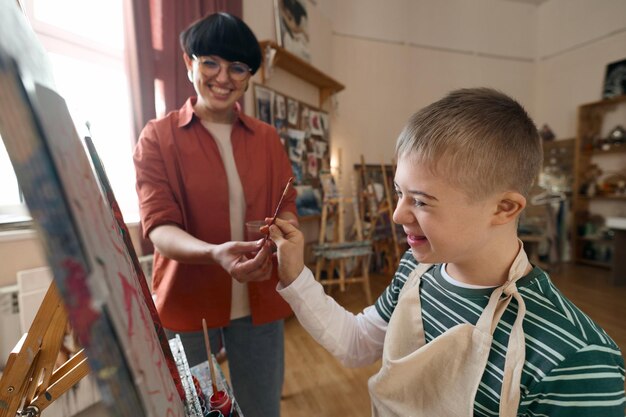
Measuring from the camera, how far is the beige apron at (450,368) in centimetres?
58

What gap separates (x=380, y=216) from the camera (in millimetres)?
4062

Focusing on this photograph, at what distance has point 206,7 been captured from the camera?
218 cm

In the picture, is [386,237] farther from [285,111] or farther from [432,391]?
[432,391]

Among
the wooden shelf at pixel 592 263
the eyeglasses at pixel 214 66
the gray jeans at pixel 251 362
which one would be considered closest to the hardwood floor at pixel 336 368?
the gray jeans at pixel 251 362

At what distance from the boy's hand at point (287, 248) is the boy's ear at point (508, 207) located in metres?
0.44

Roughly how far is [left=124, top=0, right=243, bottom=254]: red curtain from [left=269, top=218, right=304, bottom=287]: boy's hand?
148 cm

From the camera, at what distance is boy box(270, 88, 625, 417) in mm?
553

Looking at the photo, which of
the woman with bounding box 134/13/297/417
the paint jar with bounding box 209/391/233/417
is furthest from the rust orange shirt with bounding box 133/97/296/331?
the paint jar with bounding box 209/391/233/417

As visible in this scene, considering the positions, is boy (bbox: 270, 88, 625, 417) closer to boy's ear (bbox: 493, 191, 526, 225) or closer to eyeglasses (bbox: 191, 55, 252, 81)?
boy's ear (bbox: 493, 191, 526, 225)

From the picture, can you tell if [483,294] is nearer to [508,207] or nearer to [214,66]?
[508,207]

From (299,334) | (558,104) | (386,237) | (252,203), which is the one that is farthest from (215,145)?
(558,104)

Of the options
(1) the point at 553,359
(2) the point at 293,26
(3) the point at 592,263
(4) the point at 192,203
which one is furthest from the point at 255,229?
(3) the point at 592,263

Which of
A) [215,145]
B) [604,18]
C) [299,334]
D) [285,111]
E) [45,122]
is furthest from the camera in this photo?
[604,18]

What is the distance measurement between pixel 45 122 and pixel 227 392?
62 centimetres
